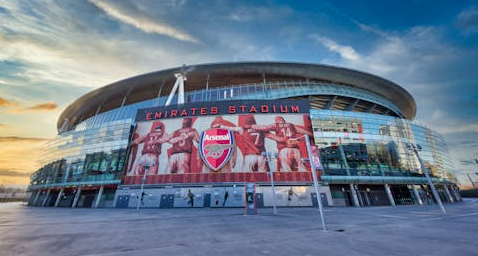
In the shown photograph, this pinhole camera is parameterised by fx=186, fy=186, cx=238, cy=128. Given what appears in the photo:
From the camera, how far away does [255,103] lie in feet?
126

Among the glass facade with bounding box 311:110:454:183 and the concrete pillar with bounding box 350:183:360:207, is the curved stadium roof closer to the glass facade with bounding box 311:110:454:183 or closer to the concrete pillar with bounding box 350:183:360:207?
the glass facade with bounding box 311:110:454:183

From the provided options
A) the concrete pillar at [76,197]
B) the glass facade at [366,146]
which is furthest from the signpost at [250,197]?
the concrete pillar at [76,197]

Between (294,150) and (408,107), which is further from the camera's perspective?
(408,107)

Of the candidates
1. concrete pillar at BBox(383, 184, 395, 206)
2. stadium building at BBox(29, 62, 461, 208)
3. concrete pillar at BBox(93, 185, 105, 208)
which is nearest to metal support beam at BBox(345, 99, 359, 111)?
stadium building at BBox(29, 62, 461, 208)

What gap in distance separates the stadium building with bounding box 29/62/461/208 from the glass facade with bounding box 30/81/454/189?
238 mm

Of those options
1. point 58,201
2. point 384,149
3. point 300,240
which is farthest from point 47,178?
point 384,149

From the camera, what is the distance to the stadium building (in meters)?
33.0

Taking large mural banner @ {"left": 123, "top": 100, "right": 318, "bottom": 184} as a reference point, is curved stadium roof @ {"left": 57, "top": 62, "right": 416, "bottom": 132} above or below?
above

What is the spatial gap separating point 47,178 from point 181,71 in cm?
4396

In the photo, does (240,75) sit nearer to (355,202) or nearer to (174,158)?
(174,158)

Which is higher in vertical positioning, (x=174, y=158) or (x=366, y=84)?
(x=366, y=84)

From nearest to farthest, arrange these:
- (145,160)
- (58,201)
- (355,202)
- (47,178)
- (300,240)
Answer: (300,240) → (355,202) → (145,160) → (58,201) → (47,178)

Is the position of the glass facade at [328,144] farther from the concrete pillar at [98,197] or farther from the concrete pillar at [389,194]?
the concrete pillar at [389,194]

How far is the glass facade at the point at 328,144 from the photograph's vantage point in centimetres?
3591
